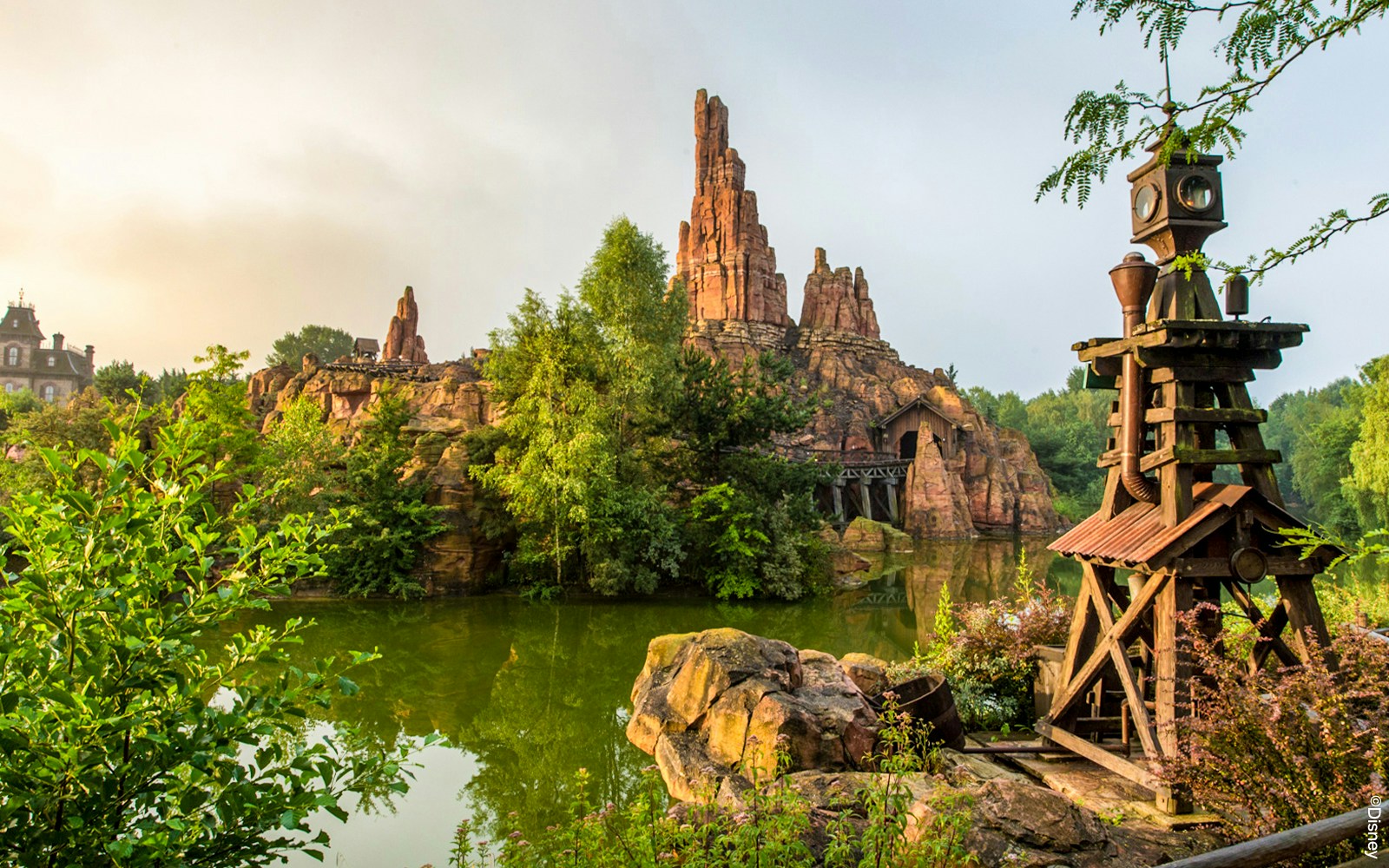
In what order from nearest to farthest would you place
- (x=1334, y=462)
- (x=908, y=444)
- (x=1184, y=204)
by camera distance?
(x=1184, y=204), (x=1334, y=462), (x=908, y=444)

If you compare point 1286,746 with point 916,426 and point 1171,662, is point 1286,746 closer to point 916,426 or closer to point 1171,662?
point 1171,662

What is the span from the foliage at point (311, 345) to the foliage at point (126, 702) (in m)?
69.0

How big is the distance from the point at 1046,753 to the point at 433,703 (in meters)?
7.43

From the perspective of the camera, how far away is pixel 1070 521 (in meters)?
44.0

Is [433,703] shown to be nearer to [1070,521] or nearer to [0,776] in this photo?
[0,776]

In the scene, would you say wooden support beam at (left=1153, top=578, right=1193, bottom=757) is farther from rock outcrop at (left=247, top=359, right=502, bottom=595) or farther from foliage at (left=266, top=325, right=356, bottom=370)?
foliage at (left=266, top=325, right=356, bottom=370)

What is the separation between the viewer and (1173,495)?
5102 millimetres

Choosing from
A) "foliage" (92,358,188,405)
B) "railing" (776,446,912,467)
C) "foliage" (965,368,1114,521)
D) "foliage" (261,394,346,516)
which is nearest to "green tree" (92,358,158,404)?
"foliage" (92,358,188,405)

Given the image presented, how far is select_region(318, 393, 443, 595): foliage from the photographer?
18031mm

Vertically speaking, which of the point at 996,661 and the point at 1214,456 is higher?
the point at 1214,456

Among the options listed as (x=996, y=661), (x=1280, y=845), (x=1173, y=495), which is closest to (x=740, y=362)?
(x=996, y=661)

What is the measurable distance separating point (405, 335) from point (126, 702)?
46.3 m

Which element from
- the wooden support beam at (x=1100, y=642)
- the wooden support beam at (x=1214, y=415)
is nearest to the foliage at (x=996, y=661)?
the wooden support beam at (x=1100, y=642)

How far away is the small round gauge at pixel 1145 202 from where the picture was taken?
18.0 ft
